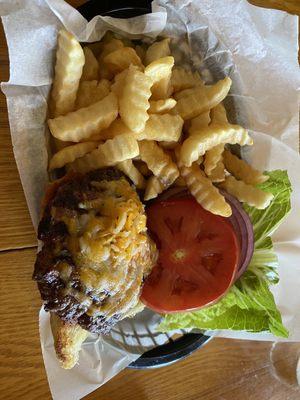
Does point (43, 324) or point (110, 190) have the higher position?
point (110, 190)

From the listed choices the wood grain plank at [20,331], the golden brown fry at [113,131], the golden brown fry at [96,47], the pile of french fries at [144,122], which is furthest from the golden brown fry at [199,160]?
the wood grain plank at [20,331]

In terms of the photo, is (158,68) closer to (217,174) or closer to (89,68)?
(89,68)

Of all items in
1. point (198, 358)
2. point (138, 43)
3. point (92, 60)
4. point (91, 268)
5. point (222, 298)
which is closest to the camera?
point (91, 268)

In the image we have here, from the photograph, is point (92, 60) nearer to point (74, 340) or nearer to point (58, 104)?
point (58, 104)

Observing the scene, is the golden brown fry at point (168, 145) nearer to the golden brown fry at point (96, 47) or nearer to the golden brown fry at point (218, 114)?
the golden brown fry at point (218, 114)

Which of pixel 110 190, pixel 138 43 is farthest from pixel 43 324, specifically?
pixel 138 43

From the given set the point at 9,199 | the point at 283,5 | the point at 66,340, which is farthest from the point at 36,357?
the point at 283,5

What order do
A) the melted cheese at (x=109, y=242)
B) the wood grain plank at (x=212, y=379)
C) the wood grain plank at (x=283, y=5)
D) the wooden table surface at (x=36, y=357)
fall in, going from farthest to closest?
1. the wood grain plank at (x=212, y=379)
2. the wood grain plank at (x=283, y=5)
3. the wooden table surface at (x=36, y=357)
4. the melted cheese at (x=109, y=242)
